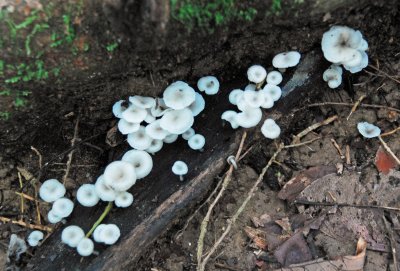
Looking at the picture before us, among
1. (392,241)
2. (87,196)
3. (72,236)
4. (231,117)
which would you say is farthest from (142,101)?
(392,241)

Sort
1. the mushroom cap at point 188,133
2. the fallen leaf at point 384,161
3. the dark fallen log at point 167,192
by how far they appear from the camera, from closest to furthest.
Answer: the dark fallen log at point 167,192 < the mushroom cap at point 188,133 < the fallen leaf at point 384,161

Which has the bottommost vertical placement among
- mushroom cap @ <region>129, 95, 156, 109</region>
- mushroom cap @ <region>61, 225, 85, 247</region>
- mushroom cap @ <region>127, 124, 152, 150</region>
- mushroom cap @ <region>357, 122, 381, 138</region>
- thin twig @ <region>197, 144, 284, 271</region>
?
thin twig @ <region>197, 144, 284, 271</region>

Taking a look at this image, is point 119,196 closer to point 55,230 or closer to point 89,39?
point 55,230

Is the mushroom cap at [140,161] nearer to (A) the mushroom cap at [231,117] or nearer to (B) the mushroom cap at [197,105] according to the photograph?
(B) the mushroom cap at [197,105]

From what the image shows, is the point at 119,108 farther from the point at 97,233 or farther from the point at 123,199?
the point at 97,233

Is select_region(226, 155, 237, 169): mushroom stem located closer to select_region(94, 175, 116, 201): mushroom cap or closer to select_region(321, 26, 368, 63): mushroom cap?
select_region(94, 175, 116, 201): mushroom cap

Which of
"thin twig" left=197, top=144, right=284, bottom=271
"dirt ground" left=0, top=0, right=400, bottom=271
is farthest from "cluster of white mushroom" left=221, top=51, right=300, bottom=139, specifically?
"thin twig" left=197, top=144, right=284, bottom=271

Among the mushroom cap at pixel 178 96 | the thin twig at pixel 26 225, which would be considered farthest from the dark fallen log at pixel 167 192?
the mushroom cap at pixel 178 96
